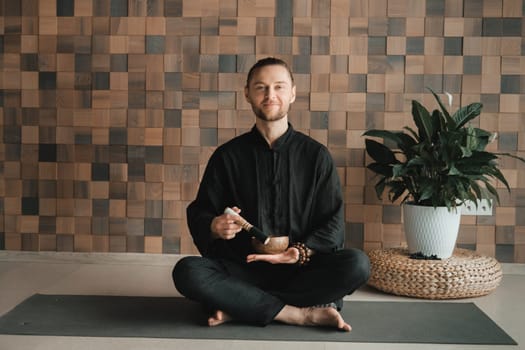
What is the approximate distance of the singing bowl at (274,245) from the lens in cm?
272

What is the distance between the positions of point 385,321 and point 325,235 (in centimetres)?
43

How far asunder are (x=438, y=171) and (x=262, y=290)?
1.14 metres

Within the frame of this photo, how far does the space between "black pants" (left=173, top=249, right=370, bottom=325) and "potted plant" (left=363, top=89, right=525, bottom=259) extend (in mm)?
749

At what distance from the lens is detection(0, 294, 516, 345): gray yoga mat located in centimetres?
256

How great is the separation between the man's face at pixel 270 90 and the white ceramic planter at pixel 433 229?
3.23 ft

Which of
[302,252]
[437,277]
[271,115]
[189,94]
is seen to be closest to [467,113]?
[437,277]

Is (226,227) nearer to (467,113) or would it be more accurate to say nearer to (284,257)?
(284,257)

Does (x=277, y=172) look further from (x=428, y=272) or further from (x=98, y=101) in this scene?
(x=98, y=101)

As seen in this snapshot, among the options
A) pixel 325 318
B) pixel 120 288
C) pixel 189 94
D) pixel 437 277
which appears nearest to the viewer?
pixel 325 318

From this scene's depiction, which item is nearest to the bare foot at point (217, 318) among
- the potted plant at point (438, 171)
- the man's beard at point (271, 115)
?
the man's beard at point (271, 115)

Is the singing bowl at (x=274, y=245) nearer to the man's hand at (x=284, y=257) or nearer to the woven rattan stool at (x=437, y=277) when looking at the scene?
the man's hand at (x=284, y=257)

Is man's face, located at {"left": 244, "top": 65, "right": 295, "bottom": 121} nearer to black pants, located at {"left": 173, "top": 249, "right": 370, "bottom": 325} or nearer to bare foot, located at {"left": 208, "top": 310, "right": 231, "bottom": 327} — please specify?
black pants, located at {"left": 173, "top": 249, "right": 370, "bottom": 325}

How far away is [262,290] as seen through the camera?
2.80 metres

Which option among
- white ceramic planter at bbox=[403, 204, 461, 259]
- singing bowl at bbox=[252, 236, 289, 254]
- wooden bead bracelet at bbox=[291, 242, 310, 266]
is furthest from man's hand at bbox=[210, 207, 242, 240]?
white ceramic planter at bbox=[403, 204, 461, 259]
